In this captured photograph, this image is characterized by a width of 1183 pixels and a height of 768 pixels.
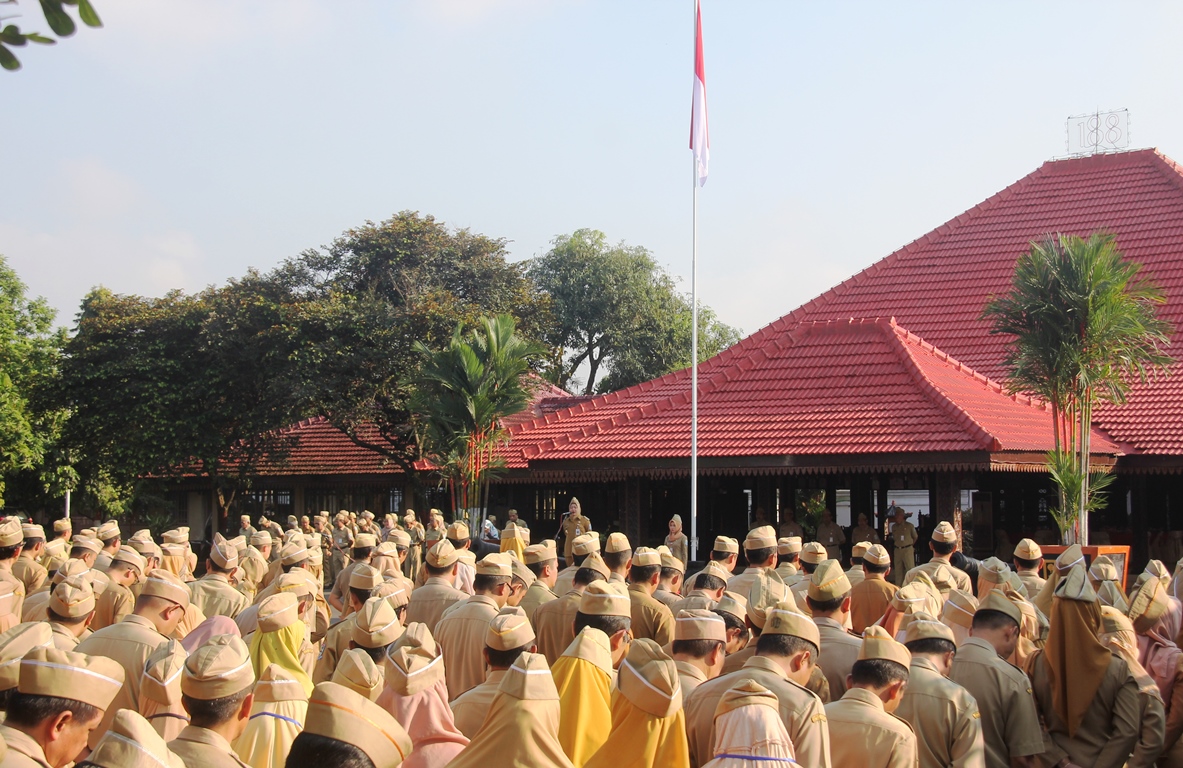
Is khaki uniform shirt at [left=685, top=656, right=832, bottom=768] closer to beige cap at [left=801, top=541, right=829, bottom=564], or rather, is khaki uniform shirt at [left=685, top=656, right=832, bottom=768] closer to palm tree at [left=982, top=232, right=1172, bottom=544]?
beige cap at [left=801, top=541, right=829, bottom=564]

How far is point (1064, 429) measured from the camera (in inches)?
681

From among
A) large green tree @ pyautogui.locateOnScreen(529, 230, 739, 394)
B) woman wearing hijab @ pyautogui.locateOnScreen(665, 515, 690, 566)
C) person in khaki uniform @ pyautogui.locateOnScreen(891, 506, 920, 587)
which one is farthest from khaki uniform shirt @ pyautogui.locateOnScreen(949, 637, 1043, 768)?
large green tree @ pyautogui.locateOnScreen(529, 230, 739, 394)

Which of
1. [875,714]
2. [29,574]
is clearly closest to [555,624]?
[875,714]

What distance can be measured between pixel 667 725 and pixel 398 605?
126 inches

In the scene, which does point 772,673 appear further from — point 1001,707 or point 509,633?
point 1001,707

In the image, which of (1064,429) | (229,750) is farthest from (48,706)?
A: (1064,429)

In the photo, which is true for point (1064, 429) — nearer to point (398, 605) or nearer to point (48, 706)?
point (398, 605)

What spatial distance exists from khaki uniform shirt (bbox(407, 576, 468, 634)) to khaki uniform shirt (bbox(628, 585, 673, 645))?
1474mm

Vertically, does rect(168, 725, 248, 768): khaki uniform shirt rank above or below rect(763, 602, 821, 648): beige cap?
below

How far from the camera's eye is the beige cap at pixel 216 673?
3.89m

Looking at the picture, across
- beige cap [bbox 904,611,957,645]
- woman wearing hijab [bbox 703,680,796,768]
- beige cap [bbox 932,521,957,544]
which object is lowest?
woman wearing hijab [bbox 703,680,796,768]

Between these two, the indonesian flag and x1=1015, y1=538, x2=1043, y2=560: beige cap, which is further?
the indonesian flag

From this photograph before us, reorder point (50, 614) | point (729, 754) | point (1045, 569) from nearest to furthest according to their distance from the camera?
point (729, 754) → point (50, 614) → point (1045, 569)

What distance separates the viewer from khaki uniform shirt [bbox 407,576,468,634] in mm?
8125
